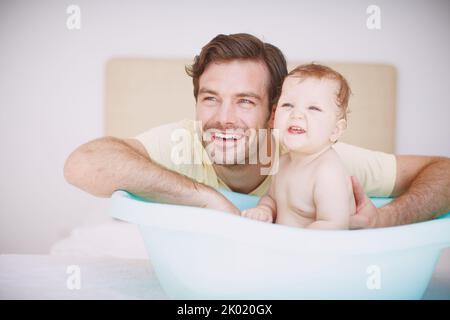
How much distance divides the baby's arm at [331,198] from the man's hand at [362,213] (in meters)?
0.07

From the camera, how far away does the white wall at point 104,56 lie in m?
1.99

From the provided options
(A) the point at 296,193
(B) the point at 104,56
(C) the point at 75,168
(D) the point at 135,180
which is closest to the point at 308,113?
(A) the point at 296,193

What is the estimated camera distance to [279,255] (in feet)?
2.00

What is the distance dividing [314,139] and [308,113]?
0.15 feet

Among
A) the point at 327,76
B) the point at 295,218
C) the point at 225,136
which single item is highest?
the point at 327,76

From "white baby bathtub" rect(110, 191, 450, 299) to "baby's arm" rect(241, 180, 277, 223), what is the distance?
0.81 ft

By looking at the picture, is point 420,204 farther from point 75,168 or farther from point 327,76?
point 75,168

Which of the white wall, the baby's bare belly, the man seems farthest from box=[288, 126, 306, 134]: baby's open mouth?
the white wall

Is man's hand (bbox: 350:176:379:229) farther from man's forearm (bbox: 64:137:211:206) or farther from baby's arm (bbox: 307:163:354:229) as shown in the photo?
man's forearm (bbox: 64:137:211:206)

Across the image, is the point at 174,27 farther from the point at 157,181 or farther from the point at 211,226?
the point at 211,226

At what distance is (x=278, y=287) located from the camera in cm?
64

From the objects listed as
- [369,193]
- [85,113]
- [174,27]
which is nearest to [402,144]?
[369,193]
